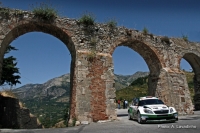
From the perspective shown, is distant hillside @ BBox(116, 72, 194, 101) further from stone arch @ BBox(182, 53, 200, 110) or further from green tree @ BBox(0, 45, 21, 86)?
green tree @ BBox(0, 45, 21, 86)

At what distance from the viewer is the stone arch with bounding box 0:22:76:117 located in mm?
12514

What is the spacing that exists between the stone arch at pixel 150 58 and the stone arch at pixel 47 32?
3.62 meters

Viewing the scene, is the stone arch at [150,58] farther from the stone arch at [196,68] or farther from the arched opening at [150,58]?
the stone arch at [196,68]

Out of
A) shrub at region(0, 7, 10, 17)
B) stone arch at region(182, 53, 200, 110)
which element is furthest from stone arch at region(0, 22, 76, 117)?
stone arch at region(182, 53, 200, 110)

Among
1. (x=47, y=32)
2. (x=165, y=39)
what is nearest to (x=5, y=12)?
(x=47, y=32)

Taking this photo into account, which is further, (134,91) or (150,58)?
(134,91)

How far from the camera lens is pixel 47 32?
1395 cm

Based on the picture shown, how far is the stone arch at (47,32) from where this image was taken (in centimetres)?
1251

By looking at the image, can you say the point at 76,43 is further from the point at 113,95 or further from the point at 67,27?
the point at 113,95

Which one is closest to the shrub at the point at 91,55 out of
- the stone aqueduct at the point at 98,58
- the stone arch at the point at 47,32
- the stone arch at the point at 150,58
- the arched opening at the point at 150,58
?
the stone aqueduct at the point at 98,58

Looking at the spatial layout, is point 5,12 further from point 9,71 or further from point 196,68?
point 196,68

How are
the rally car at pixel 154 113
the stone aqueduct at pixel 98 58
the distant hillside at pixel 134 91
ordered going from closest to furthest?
1. the rally car at pixel 154 113
2. the stone aqueduct at pixel 98 58
3. the distant hillside at pixel 134 91

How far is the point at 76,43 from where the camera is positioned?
44.0 feet

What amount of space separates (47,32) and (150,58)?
780cm
